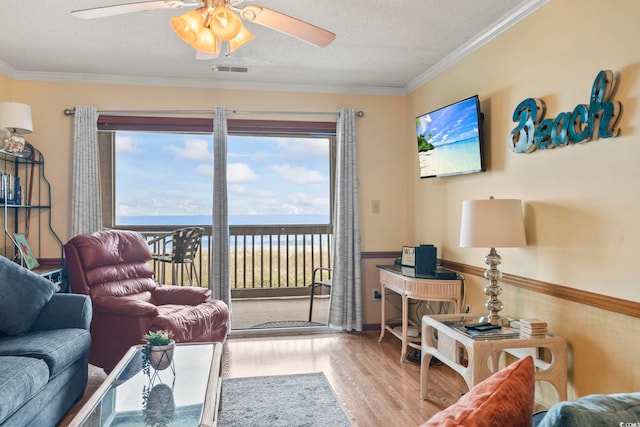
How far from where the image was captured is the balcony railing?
5992 millimetres

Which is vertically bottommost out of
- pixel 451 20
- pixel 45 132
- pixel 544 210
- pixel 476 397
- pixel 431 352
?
pixel 431 352

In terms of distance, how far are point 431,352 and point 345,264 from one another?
5.76 feet

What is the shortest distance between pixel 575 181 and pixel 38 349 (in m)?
3.10

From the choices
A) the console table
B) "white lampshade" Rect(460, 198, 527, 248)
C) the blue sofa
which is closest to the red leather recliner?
the blue sofa

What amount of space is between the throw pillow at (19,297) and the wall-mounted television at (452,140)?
311 cm

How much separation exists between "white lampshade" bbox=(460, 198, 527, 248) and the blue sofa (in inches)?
98.3

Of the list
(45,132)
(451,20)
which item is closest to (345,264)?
(451,20)

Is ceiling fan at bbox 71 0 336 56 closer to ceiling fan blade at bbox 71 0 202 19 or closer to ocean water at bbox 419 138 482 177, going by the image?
ceiling fan blade at bbox 71 0 202 19

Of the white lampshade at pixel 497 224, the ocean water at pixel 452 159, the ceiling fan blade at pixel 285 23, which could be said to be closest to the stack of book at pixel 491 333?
the white lampshade at pixel 497 224

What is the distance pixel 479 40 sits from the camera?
10.7 ft

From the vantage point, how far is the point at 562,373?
234cm

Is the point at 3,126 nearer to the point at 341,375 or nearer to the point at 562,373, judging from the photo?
the point at 341,375

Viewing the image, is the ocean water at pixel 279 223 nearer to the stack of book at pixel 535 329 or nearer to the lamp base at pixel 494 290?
the lamp base at pixel 494 290

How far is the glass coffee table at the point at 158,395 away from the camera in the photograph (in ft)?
5.87
